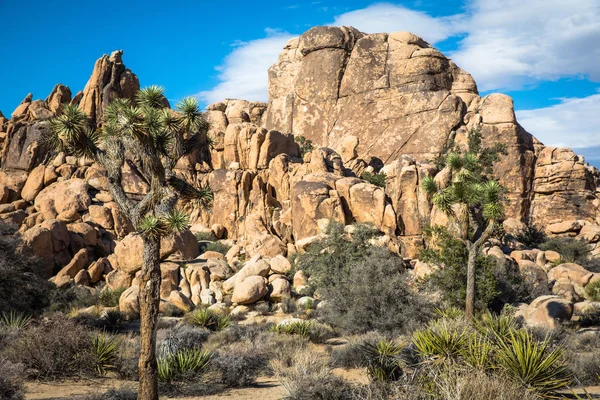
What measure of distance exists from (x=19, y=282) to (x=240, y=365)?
41.1 ft

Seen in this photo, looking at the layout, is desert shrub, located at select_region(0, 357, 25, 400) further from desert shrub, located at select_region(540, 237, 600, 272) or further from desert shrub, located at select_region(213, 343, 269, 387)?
desert shrub, located at select_region(540, 237, 600, 272)

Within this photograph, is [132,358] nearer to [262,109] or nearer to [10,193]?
[10,193]

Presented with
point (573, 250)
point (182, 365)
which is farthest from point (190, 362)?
point (573, 250)

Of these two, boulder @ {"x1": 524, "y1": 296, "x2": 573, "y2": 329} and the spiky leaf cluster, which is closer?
the spiky leaf cluster

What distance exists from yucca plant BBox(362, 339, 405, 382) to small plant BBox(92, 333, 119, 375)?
6.28 meters

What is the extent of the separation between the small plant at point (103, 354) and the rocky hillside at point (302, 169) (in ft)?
40.0

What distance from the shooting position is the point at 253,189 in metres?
42.3

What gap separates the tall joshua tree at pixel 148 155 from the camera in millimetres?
8836

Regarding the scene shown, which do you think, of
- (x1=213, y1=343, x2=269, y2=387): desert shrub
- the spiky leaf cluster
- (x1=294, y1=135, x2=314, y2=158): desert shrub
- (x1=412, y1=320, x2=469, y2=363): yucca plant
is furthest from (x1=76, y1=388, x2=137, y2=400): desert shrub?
(x1=294, y1=135, x2=314, y2=158): desert shrub

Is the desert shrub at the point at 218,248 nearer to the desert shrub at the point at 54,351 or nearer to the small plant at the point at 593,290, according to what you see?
the small plant at the point at 593,290

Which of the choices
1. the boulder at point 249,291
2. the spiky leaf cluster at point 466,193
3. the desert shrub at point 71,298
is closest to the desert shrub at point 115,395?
the spiky leaf cluster at point 466,193

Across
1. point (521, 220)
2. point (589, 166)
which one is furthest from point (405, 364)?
point (589, 166)

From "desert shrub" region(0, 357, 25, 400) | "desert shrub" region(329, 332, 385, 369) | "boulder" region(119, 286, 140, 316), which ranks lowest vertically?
"desert shrub" region(329, 332, 385, 369)

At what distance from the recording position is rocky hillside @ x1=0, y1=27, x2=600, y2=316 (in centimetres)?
3097
